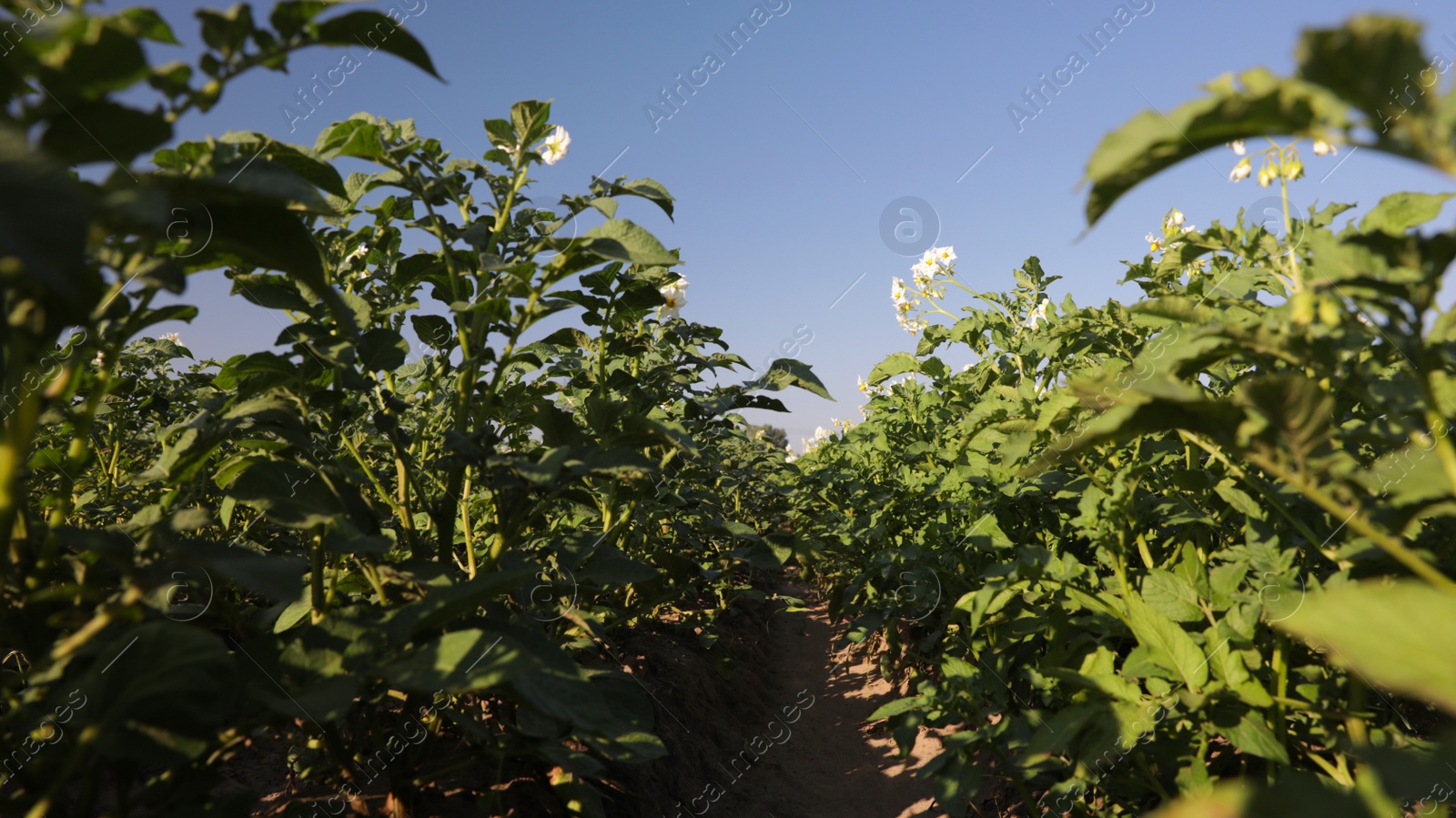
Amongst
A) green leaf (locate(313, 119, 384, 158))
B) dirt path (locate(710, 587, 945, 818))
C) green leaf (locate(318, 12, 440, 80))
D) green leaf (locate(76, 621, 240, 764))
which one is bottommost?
dirt path (locate(710, 587, 945, 818))

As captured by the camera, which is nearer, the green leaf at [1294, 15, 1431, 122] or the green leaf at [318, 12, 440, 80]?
the green leaf at [1294, 15, 1431, 122]

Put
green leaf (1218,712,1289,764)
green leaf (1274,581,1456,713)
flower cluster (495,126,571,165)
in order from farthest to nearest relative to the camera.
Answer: flower cluster (495,126,571,165) < green leaf (1218,712,1289,764) < green leaf (1274,581,1456,713)

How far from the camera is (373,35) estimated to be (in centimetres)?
123

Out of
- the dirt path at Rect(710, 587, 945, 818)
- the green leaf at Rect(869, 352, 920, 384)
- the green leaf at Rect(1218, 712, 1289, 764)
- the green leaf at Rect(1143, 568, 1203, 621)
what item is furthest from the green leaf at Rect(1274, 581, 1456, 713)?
the green leaf at Rect(869, 352, 920, 384)

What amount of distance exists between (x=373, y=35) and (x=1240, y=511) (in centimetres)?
238

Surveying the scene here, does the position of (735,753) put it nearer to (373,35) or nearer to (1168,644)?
(1168,644)

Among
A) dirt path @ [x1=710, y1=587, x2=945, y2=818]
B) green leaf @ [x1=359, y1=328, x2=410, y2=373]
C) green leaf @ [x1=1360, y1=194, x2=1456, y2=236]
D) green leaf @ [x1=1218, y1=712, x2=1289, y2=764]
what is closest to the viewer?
green leaf @ [x1=1360, y1=194, x2=1456, y2=236]

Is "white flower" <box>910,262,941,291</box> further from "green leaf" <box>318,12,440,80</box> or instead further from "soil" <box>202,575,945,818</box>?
"green leaf" <box>318,12,440,80</box>

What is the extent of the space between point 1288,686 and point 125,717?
2434 millimetres

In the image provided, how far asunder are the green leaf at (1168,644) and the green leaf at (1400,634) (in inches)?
41.8

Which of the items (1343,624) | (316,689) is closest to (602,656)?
(316,689)

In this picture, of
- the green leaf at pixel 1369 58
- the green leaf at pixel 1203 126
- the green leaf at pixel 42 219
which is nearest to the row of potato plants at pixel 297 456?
the green leaf at pixel 42 219

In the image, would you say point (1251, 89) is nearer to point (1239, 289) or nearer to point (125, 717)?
point (1239, 289)

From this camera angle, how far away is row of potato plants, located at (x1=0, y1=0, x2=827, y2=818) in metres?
1.04
